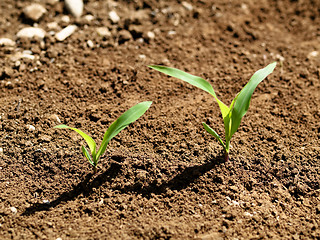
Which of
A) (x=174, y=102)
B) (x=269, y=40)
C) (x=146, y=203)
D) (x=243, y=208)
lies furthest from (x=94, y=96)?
(x=269, y=40)

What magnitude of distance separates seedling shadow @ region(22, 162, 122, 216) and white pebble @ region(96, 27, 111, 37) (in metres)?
1.27

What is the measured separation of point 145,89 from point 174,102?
24 centimetres

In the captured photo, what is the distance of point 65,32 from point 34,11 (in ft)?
1.23

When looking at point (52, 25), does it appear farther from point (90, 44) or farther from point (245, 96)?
point (245, 96)

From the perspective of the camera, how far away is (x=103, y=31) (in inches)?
122

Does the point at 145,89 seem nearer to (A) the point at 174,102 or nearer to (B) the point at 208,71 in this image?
(A) the point at 174,102

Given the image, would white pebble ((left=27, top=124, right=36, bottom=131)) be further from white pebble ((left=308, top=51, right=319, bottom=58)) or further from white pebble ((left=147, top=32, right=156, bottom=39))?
white pebble ((left=308, top=51, right=319, bottom=58))

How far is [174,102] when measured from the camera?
8.57 feet

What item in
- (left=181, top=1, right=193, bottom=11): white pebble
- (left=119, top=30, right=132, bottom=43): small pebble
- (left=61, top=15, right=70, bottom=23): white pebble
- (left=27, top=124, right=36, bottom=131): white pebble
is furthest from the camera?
(left=181, top=1, right=193, bottom=11): white pebble

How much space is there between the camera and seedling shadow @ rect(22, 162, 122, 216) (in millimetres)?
2021

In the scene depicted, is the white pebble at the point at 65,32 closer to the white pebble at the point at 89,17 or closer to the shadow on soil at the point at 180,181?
the white pebble at the point at 89,17

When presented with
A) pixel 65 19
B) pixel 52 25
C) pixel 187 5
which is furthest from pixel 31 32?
pixel 187 5

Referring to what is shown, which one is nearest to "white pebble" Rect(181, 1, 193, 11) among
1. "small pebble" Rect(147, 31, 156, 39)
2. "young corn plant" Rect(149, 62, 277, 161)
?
"small pebble" Rect(147, 31, 156, 39)

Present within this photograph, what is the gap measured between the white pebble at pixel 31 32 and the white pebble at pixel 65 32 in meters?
0.14
